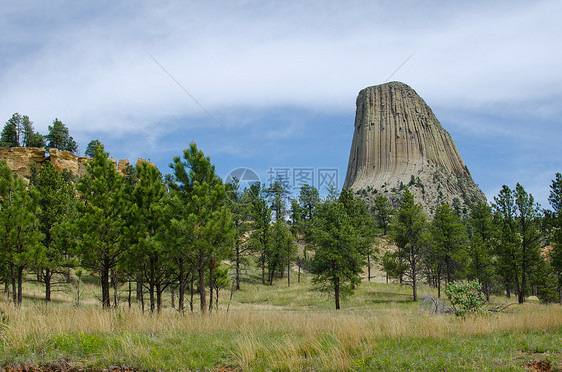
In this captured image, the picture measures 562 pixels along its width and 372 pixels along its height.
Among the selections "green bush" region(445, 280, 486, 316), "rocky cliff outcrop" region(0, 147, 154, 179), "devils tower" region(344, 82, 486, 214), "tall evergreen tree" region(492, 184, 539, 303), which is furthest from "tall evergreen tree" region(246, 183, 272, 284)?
"devils tower" region(344, 82, 486, 214)

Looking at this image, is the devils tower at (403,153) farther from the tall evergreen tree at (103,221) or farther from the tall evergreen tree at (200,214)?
the tall evergreen tree at (103,221)

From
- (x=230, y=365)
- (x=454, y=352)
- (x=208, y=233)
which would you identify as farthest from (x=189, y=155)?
(x=454, y=352)

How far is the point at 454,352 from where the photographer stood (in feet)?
25.9

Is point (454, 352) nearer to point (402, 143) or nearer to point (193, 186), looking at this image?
point (193, 186)

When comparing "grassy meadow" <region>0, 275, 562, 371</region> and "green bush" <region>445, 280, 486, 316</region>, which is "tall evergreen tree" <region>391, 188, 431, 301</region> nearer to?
"green bush" <region>445, 280, 486, 316</region>

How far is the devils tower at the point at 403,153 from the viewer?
136250mm

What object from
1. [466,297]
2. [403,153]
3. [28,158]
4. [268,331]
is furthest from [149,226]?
[403,153]

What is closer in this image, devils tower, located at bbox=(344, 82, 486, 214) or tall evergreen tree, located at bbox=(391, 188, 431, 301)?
tall evergreen tree, located at bbox=(391, 188, 431, 301)

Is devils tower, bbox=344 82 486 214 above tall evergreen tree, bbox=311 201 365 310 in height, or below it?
above

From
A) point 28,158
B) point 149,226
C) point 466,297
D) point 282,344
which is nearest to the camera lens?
point 282,344

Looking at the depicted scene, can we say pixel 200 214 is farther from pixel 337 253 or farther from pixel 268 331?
pixel 337 253

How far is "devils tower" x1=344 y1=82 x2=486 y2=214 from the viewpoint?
447 ft

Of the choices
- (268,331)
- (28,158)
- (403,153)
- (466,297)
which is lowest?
(268,331)

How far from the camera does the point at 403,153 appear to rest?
15638 centimetres
